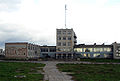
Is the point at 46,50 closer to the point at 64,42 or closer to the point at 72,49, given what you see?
the point at 64,42

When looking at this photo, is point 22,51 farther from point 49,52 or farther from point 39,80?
point 39,80

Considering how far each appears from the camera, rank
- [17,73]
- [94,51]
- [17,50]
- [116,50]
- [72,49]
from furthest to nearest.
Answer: [94,51]
[72,49]
[116,50]
[17,50]
[17,73]

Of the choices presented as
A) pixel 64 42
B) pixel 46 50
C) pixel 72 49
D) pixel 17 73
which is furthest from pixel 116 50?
pixel 17 73

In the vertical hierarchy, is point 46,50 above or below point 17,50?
below

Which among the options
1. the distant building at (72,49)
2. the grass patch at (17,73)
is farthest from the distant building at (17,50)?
the grass patch at (17,73)

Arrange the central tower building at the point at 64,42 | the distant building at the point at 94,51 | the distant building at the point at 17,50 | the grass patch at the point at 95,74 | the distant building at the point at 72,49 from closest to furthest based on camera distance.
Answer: the grass patch at the point at 95,74
the distant building at the point at 17,50
the distant building at the point at 72,49
the distant building at the point at 94,51
the central tower building at the point at 64,42

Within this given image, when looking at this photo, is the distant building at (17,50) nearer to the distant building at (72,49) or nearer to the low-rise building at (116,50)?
the distant building at (72,49)

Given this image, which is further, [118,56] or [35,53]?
[35,53]

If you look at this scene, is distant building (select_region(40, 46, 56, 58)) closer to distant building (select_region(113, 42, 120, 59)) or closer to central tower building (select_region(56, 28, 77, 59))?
central tower building (select_region(56, 28, 77, 59))

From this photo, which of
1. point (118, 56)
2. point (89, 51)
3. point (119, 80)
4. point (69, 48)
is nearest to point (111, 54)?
point (118, 56)

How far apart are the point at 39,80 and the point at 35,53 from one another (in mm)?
81662

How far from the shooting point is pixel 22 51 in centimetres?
8556

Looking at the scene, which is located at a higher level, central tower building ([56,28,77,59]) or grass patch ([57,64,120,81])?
central tower building ([56,28,77,59])

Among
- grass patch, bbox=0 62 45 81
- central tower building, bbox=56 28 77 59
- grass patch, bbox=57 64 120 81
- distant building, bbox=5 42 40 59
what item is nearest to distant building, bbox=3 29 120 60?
central tower building, bbox=56 28 77 59
